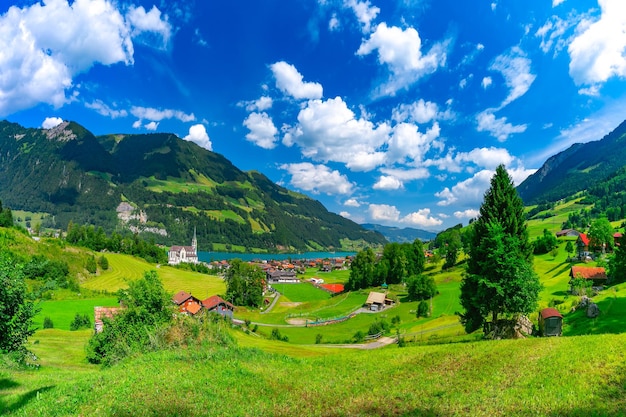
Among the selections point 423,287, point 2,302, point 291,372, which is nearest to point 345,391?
point 291,372

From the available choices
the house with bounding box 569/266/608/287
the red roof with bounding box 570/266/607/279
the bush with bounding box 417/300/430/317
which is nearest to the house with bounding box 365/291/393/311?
the bush with bounding box 417/300/430/317

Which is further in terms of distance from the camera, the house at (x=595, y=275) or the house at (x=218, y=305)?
the house at (x=218, y=305)

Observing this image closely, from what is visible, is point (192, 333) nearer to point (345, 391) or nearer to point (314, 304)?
point (345, 391)

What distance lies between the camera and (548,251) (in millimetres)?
102750

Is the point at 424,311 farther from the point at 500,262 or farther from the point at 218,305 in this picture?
the point at 500,262

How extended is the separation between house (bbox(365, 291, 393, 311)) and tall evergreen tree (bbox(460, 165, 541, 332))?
205 feet

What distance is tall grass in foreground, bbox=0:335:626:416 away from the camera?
34.1 ft

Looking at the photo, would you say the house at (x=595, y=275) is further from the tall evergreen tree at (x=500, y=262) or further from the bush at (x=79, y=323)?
the bush at (x=79, y=323)

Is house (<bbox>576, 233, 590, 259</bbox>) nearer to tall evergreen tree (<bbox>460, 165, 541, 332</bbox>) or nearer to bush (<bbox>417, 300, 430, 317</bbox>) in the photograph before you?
bush (<bbox>417, 300, 430, 317</bbox>)

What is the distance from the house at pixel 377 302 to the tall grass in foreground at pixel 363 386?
76.2 meters

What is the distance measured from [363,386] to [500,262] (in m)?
17.1

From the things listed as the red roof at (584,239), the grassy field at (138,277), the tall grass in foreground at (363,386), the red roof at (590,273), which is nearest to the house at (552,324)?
the tall grass in foreground at (363,386)

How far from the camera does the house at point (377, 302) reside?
297ft

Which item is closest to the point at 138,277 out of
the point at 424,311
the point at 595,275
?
the point at 424,311
